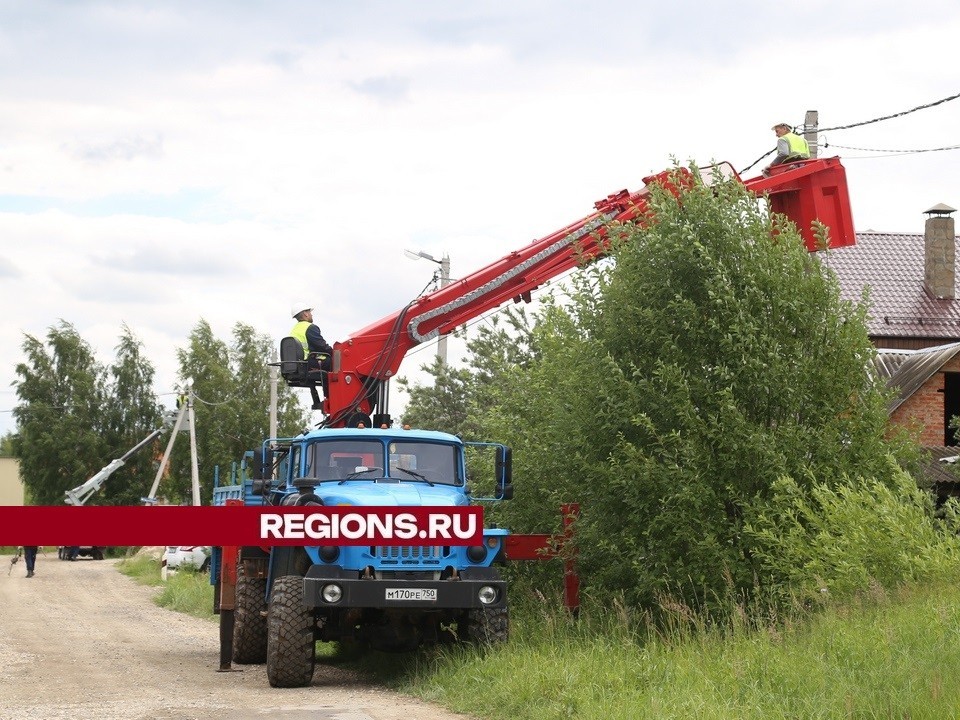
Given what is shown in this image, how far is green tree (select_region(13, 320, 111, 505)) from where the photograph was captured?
6700cm

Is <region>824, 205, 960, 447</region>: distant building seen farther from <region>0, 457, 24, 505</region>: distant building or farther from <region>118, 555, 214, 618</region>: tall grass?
<region>0, 457, 24, 505</region>: distant building

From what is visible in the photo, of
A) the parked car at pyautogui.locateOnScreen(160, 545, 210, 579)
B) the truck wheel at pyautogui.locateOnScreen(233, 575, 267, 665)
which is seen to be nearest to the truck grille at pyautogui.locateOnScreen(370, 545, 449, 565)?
the truck wheel at pyautogui.locateOnScreen(233, 575, 267, 665)

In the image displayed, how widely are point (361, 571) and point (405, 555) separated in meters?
0.43

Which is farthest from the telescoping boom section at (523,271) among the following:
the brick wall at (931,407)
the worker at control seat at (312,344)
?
the brick wall at (931,407)

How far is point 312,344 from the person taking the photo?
14.9 m

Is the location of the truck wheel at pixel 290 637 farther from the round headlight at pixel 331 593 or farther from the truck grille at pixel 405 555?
the truck grille at pixel 405 555

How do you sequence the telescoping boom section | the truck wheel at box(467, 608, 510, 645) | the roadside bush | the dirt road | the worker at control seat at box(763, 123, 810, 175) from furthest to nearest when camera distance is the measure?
1. the worker at control seat at box(763, 123, 810, 175)
2. the telescoping boom section
3. the truck wheel at box(467, 608, 510, 645)
4. the roadside bush
5. the dirt road

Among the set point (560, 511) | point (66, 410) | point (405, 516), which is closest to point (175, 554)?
point (560, 511)

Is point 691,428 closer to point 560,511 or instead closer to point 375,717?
point 560,511

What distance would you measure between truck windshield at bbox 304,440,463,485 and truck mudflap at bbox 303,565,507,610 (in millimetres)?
1468

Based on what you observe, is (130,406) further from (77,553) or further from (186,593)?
(186,593)

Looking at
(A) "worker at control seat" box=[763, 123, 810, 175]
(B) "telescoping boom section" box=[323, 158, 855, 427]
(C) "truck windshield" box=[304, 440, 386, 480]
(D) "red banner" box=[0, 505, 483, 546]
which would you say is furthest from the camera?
(A) "worker at control seat" box=[763, 123, 810, 175]

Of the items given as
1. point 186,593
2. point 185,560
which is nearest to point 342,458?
point 186,593

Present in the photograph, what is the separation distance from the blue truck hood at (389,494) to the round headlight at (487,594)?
2.99 ft
